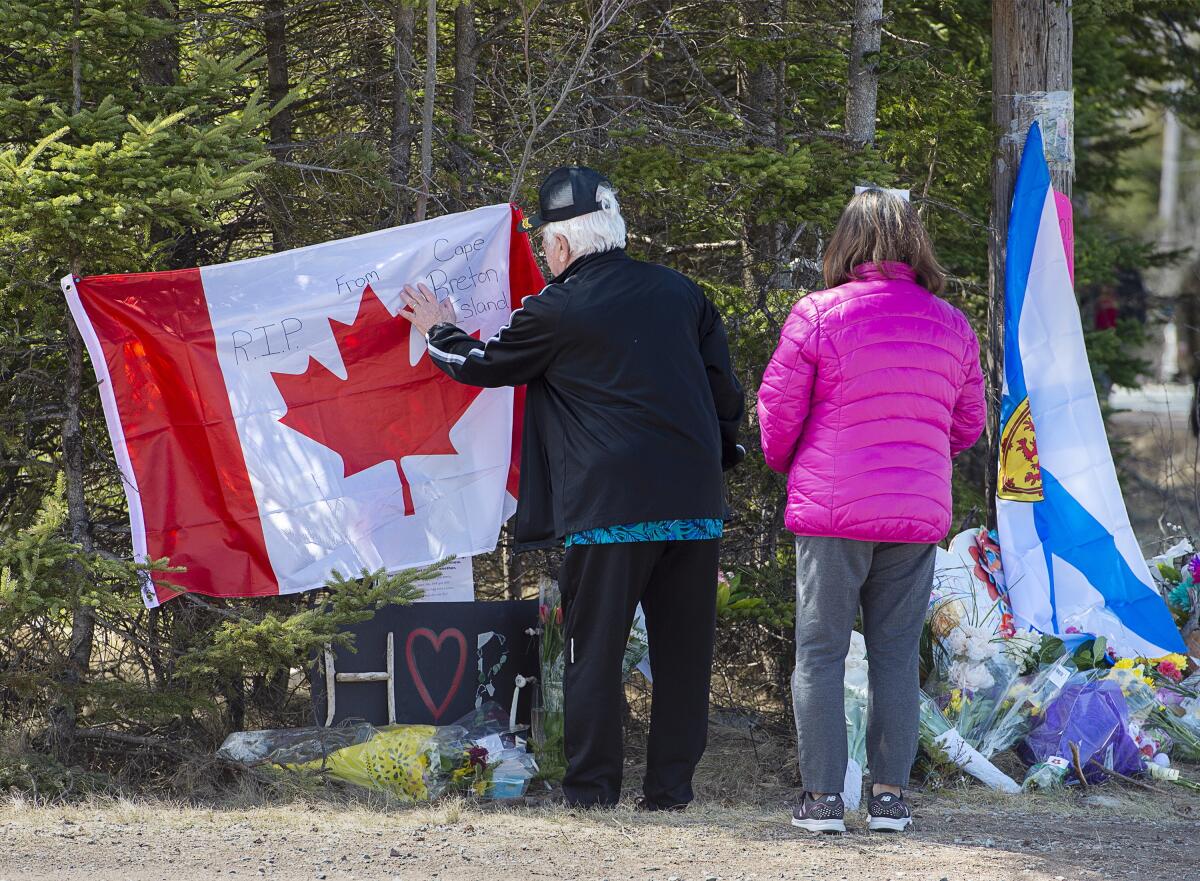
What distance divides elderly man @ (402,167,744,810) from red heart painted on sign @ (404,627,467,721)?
669 mm

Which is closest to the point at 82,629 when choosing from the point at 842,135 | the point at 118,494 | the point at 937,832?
the point at 118,494

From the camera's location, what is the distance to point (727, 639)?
6.10 metres

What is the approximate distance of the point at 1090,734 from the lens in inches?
206

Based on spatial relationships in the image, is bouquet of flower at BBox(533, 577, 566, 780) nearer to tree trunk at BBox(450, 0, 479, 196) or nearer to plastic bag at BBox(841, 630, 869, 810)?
plastic bag at BBox(841, 630, 869, 810)

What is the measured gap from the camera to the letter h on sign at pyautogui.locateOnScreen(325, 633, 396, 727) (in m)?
4.88

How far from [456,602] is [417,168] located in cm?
209

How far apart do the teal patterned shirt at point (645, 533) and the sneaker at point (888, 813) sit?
100 centimetres

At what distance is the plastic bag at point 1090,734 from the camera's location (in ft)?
17.1

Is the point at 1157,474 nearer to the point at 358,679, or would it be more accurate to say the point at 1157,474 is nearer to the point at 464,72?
the point at 464,72

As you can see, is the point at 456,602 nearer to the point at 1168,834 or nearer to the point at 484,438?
the point at 484,438

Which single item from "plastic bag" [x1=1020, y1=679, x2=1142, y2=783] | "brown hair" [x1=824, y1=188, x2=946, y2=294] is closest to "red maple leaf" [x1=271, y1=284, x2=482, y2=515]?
"brown hair" [x1=824, y1=188, x2=946, y2=294]

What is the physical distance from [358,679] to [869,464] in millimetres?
2041

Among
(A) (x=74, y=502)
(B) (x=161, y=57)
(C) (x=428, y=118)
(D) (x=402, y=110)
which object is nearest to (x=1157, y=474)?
(D) (x=402, y=110)

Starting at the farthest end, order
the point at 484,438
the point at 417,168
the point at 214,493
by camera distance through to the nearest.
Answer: the point at 417,168 < the point at 484,438 < the point at 214,493
